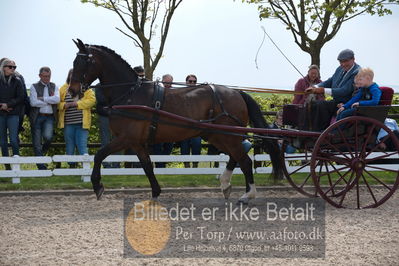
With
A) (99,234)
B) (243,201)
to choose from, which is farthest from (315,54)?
(99,234)

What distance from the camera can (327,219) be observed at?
706 cm

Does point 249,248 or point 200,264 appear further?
point 249,248

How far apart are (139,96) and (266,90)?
180 cm

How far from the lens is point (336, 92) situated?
7781 millimetres

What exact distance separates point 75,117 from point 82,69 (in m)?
2.21

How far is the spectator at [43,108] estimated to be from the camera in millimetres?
9711

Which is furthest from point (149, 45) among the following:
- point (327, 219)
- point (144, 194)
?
point (327, 219)

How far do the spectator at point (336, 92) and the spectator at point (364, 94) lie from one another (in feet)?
0.71

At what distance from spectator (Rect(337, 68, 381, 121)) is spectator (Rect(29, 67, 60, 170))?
15.9 ft

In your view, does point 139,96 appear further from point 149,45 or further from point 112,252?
point 149,45

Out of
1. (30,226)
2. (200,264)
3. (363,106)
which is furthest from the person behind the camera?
(363,106)

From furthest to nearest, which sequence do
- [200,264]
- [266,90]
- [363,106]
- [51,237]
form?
1. [266,90]
2. [363,106]
3. [51,237]
4. [200,264]

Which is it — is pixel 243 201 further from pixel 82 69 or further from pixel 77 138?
pixel 77 138

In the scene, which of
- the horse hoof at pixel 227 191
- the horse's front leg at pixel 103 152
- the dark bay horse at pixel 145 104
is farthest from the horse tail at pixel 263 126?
the horse's front leg at pixel 103 152
